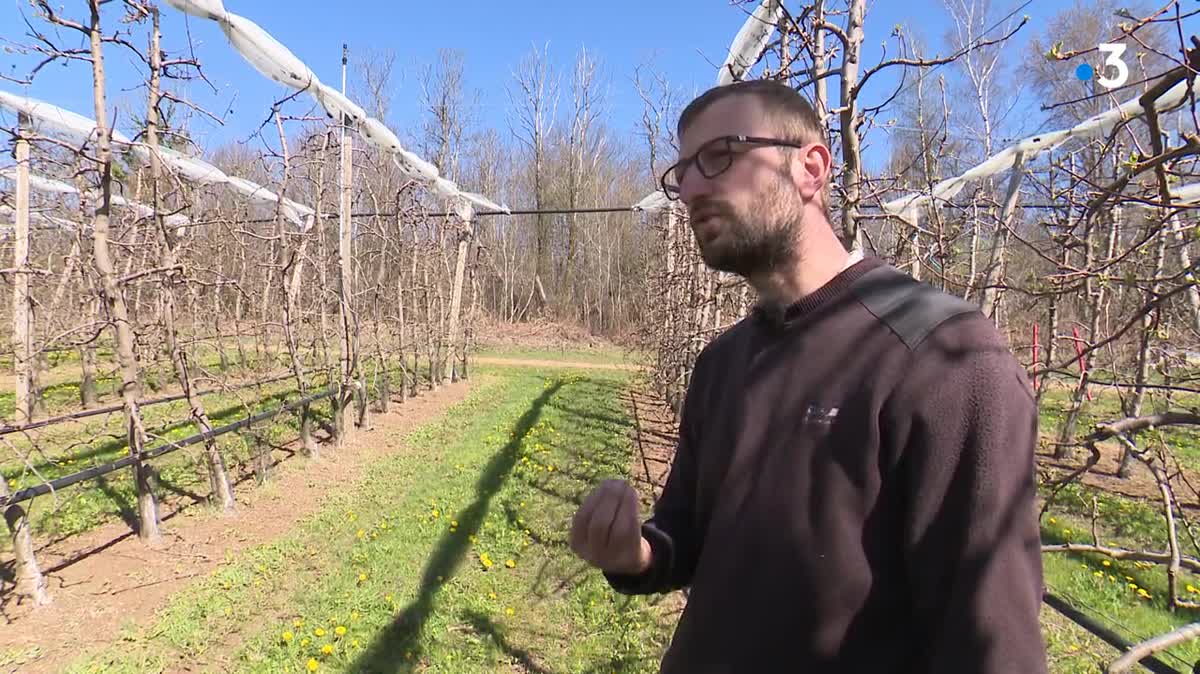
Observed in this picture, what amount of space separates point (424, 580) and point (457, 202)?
1022 centimetres

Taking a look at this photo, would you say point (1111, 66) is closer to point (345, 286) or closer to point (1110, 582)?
point (1110, 582)

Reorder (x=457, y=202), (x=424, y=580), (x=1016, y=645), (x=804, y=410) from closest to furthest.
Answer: (x=1016, y=645) < (x=804, y=410) < (x=424, y=580) < (x=457, y=202)

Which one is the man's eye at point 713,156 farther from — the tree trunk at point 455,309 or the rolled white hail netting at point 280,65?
the tree trunk at point 455,309

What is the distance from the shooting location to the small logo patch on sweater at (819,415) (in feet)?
3.18

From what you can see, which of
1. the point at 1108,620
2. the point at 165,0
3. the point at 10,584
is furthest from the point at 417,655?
the point at 165,0

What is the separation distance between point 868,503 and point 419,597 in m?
4.14

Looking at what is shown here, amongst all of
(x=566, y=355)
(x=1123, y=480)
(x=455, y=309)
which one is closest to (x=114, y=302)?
(x=455, y=309)

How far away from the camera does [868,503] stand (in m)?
0.92

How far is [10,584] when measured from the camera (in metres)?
4.21

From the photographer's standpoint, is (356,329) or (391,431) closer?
(356,329)

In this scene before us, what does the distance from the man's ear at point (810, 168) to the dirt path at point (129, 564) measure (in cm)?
460

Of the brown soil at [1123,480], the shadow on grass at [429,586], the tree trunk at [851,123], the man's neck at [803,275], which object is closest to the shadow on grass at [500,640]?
the shadow on grass at [429,586]

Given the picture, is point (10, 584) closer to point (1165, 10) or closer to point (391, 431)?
point (391, 431)

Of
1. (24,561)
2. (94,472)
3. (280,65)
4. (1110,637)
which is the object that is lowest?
(24,561)
